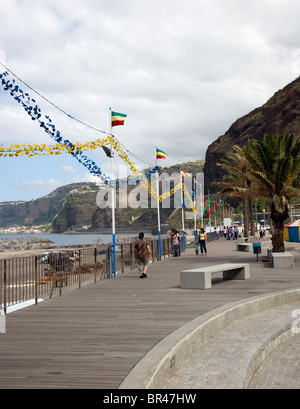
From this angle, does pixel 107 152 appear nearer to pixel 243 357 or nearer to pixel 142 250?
pixel 142 250

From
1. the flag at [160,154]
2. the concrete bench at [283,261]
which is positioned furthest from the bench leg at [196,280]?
the flag at [160,154]

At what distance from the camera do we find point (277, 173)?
19.7 meters

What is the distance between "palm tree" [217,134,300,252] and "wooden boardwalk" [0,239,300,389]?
23.8 ft

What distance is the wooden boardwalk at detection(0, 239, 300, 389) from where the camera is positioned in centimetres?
484

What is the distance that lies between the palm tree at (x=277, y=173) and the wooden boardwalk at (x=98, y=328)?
7249 mm

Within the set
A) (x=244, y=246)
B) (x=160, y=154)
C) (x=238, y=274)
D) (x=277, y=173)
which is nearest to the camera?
(x=238, y=274)

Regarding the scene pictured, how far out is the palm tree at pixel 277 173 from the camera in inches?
772

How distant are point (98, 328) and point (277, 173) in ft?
48.4

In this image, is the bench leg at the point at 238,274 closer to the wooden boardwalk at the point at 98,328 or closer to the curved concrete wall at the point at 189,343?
the wooden boardwalk at the point at 98,328

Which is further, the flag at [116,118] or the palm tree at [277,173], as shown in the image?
the palm tree at [277,173]

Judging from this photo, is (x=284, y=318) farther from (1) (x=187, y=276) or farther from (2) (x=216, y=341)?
(1) (x=187, y=276)

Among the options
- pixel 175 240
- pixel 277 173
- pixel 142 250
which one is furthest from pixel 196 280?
pixel 175 240

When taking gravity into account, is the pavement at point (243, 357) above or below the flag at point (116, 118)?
below
